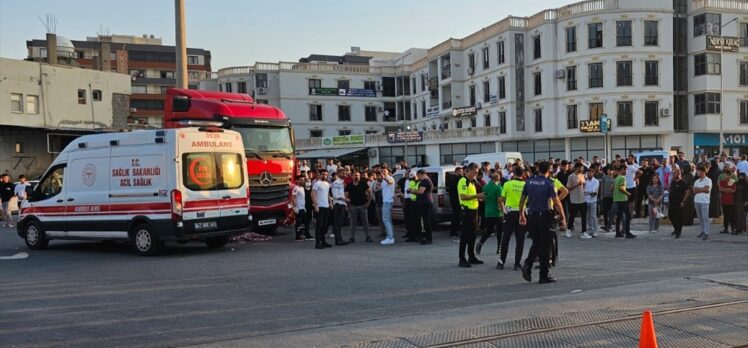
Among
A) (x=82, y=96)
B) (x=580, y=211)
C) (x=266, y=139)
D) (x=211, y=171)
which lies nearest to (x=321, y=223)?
(x=211, y=171)

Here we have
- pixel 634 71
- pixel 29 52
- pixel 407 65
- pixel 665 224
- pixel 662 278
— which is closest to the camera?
pixel 662 278

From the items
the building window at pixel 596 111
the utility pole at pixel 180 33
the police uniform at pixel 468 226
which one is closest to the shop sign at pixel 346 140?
the building window at pixel 596 111

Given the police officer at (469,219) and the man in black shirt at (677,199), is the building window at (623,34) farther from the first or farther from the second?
the police officer at (469,219)

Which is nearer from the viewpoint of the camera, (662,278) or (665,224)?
(662,278)

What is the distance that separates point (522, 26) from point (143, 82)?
178ft

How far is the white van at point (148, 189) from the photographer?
1225 cm

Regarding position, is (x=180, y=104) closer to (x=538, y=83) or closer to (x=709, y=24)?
(x=538, y=83)

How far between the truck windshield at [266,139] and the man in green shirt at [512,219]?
683 cm

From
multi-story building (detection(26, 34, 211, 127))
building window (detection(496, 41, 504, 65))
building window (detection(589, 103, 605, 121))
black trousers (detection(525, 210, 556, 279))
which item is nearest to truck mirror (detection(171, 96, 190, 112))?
black trousers (detection(525, 210, 556, 279))

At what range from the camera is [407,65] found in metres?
74.2

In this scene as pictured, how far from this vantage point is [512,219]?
1075 cm

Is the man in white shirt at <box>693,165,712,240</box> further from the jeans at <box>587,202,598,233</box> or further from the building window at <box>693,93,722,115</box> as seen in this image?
the building window at <box>693,93,722,115</box>

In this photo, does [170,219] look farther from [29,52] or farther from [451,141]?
[29,52]

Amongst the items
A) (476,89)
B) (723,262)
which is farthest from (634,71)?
(723,262)
